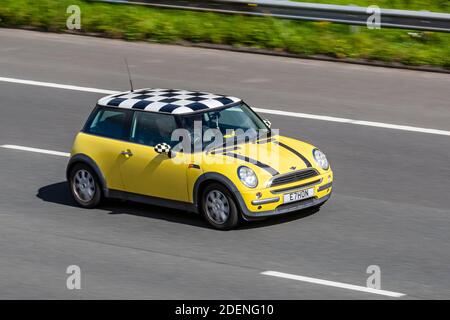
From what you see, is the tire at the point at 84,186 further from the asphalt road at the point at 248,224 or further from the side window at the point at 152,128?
the side window at the point at 152,128

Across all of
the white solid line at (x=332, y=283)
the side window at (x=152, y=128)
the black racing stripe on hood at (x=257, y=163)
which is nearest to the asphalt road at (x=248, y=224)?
the white solid line at (x=332, y=283)

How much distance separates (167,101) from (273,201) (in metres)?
1.93

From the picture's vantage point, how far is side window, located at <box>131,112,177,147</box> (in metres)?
12.9

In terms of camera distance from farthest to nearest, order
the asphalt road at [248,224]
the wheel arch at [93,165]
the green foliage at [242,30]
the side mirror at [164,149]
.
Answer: the green foliage at [242,30] → the wheel arch at [93,165] → the side mirror at [164,149] → the asphalt road at [248,224]

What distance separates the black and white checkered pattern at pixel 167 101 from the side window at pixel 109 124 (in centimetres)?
10

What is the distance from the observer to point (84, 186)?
44.6ft

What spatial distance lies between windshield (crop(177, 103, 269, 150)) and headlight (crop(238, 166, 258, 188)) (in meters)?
0.61

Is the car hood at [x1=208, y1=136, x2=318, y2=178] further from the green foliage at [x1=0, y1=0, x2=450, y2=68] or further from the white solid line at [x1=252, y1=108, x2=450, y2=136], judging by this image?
the green foliage at [x1=0, y1=0, x2=450, y2=68]

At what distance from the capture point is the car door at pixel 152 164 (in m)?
12.7

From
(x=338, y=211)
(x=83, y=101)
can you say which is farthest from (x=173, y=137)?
(x=83, y=101)

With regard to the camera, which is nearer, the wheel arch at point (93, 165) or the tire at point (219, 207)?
the tire at point (219, 207)

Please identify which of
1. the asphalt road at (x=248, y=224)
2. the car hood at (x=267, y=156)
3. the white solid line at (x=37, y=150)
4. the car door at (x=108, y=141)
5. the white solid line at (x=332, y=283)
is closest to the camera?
the white solid line at (x=332, y=283)

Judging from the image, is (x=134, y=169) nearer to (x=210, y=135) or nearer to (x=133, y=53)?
(x=210, y=135)
